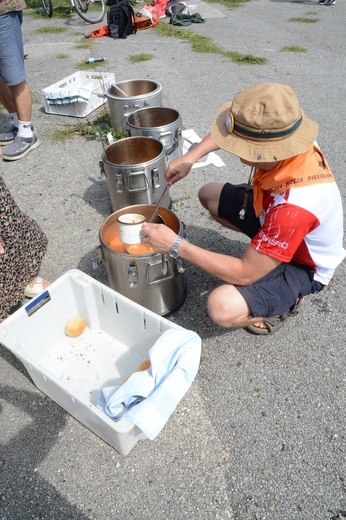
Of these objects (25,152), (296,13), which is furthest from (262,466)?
(296,13)

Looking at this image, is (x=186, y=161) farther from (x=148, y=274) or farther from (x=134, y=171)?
(x=148, y=274)

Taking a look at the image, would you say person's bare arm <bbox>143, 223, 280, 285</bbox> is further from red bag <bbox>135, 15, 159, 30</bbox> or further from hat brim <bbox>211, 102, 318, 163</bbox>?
red bag <bbox>135, 15, 159, 30</bbox>

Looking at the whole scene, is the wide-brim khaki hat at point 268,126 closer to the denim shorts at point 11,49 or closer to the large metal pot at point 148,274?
the large metal pot at point 148,274

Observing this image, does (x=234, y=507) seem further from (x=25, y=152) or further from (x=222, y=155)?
(x=25, y=152)

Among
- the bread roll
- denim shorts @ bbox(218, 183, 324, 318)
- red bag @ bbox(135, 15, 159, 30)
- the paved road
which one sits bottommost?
the paved road

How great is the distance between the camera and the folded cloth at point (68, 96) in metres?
4.72

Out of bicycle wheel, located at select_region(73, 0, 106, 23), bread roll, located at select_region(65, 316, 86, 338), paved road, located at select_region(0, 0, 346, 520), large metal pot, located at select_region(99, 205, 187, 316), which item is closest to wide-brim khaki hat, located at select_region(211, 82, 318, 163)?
large metal pot, located at select_region(99, 205, 187, 316)

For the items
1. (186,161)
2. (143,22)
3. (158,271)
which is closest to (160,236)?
(158,271)

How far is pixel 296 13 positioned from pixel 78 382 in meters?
11.0

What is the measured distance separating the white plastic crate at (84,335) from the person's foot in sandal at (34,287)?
1.12ft

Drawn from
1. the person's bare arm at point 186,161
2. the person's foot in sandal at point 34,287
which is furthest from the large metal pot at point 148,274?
the person's foot in sandal at point 34,287

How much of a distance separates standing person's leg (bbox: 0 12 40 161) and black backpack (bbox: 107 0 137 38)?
4.96m

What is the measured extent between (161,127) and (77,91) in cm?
213

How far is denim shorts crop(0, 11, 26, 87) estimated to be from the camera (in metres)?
3.43
